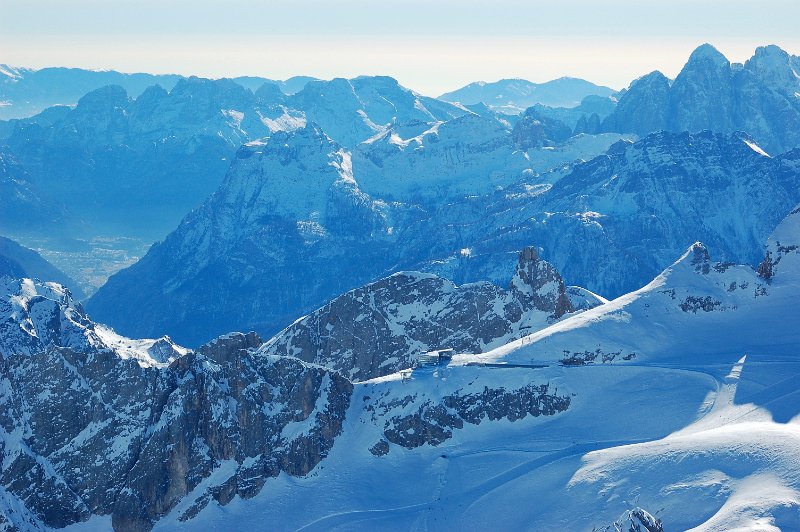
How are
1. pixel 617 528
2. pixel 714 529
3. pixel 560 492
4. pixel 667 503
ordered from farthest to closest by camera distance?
1. pixel 560 492
2. pixel 667 503
3. pixel 714 529
4. pixel 617 528

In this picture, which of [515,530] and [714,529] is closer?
[714,529]

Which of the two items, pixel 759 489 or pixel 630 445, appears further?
pixel 630 445

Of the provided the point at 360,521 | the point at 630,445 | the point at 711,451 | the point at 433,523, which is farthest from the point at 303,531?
the point at 711,451

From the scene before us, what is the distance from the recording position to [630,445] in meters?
197

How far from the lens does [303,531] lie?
19750 cm

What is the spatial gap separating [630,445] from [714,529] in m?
39.8

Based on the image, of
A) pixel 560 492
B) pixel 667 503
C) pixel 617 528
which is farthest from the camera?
pixel 560 492

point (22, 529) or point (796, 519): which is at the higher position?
A: point (796, 519)

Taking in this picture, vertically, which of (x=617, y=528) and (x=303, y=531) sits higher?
(x=617, y=528)

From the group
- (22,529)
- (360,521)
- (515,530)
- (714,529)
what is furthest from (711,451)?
(22,529)

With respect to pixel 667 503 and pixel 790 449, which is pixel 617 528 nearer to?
pixel 667 503

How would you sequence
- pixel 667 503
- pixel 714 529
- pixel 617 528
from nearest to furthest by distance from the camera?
pixel 617 528
pixel 714 529
pixel 667 503

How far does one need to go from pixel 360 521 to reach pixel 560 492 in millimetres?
38833

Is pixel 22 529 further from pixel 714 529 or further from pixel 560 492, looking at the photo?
pixel 714 529
